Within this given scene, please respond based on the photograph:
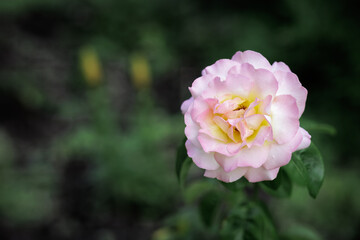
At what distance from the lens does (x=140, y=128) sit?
8.02 ft

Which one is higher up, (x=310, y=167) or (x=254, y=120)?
(x=254, y=120)

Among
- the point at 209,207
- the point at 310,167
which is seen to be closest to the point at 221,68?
the point at 310,167

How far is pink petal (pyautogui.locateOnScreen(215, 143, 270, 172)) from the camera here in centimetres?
64

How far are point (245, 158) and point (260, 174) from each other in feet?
0.14

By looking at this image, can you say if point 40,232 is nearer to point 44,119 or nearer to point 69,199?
point 69,199

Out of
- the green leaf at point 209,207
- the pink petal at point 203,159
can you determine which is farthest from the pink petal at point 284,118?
the green leaf at point 209,207

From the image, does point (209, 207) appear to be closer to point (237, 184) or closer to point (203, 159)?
point (237, 184)

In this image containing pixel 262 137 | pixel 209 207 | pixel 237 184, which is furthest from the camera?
pixel 209 207

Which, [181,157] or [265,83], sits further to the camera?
[181,157]

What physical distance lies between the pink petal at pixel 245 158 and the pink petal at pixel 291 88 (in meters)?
0.10

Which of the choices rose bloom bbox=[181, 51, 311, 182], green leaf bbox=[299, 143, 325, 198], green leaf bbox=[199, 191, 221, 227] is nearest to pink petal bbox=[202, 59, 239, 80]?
rose bloom bbox=[181, 51, 311, 182]

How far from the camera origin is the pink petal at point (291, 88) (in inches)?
26.7

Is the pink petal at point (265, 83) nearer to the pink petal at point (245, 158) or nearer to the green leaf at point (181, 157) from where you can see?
the pink petal at point (245, 158)

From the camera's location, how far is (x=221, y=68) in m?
0.71
